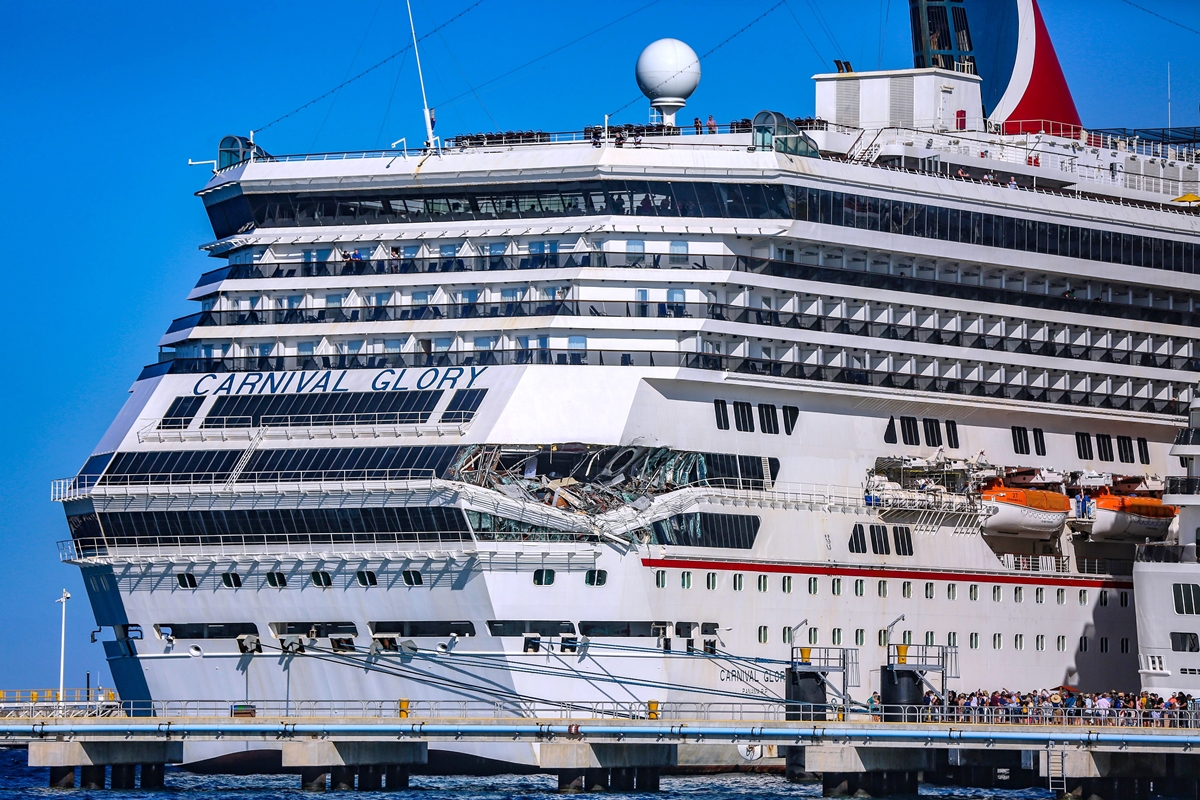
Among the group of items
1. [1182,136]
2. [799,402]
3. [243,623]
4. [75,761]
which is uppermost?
[1182,136]

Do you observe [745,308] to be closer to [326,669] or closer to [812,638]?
[812,638]

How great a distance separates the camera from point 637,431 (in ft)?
241

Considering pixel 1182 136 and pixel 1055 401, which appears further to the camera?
pixel 1182 136

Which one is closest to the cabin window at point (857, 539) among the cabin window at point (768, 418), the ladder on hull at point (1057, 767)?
the cabin window at point (768, 418)

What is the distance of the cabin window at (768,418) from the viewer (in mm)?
78000

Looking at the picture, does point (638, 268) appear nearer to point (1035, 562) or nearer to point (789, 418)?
point (789, 418)

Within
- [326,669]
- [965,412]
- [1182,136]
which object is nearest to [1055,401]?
[965,412]

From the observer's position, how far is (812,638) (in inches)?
3000

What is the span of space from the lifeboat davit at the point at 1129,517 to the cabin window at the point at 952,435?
6140 millimetres

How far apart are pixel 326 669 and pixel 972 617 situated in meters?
23.8

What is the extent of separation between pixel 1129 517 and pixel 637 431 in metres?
22.9

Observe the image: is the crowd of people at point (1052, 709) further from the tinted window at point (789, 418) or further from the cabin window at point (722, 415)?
the cabin window at point (722, 415)

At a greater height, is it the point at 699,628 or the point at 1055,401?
the point at 1055,401

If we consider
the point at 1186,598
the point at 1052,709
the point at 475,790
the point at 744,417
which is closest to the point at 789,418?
the point at 744,417
